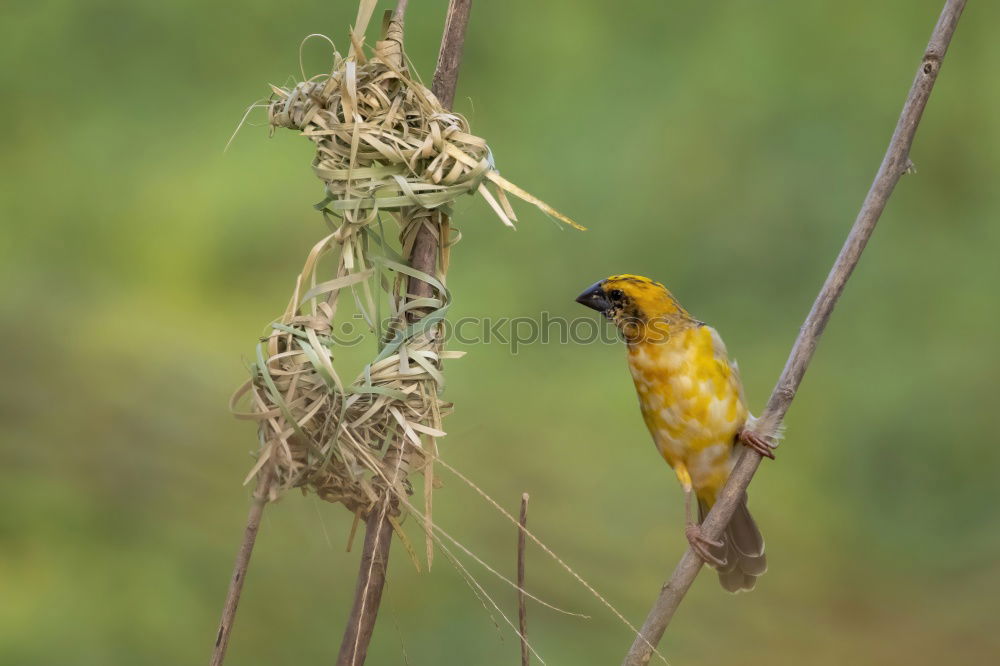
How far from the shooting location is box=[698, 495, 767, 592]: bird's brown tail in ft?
5.23

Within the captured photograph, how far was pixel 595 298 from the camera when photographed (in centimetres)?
147

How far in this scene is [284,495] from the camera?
1056 millimetres

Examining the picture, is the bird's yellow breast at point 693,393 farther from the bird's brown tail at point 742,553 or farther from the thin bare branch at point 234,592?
the thin bare branch at point 234,592

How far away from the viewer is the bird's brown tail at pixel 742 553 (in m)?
1.59

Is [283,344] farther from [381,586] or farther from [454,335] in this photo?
[454,335]

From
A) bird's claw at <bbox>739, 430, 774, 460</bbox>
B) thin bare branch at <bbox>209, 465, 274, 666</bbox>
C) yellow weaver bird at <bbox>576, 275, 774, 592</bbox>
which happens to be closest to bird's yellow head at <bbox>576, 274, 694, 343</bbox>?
yellow weaver bird at <bbox>576, 275, 774, 592</bbox>

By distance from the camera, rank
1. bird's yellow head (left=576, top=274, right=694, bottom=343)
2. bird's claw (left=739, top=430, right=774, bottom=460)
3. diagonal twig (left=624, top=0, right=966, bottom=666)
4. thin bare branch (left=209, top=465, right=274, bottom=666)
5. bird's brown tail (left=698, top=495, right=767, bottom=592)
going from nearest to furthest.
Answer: thin bare branch (left=209, top=465, right=274, bottom=666), diagonal twig (left=624, top=0, right=966, bottom=666), bird's claw (left=739, top=430, right=774, bottom=460), bird's yellow head (left=576, top=274, right=694, bottom=343), bird's brown tail (left=698, top=495, right=767, bottom=592)

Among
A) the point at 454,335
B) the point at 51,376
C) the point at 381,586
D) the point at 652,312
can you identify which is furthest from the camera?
the point at 51,376

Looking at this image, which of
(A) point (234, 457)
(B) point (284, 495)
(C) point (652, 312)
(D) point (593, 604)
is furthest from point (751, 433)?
(A) point (234, 457)

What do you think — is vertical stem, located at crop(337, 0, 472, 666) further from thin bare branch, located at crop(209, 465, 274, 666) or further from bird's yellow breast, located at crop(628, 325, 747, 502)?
bird's yellow breast, located at crop(628, 325, 747, 502)

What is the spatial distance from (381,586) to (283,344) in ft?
0.95

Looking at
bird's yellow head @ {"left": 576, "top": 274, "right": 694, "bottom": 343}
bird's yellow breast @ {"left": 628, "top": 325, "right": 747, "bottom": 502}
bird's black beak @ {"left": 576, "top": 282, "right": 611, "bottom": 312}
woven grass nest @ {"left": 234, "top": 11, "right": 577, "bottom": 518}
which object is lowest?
woven grass nest @ {"left": 234, "top": 11, "right": 577, "bottom": 518}

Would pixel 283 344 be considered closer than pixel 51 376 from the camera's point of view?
Yes

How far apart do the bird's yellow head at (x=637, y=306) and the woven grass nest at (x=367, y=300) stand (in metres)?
0.43
